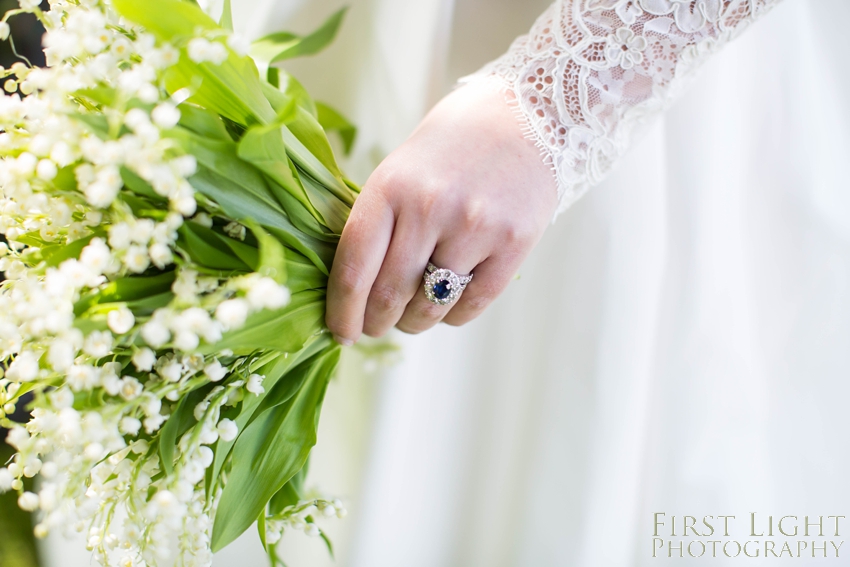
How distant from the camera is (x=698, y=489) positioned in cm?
72

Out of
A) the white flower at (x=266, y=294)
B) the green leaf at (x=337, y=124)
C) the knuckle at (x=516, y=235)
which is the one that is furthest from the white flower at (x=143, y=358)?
the green leaf at (x=337, y=124)

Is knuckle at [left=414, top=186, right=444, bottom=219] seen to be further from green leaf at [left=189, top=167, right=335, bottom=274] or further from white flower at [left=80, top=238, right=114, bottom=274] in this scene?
white flower at [left=80, top=238, right=114, bottom=274]

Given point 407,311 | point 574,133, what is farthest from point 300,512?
point 574,133

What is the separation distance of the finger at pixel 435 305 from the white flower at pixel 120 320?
0.85 ft

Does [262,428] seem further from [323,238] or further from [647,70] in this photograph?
[647,70]

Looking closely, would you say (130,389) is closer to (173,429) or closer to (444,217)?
(173,429)

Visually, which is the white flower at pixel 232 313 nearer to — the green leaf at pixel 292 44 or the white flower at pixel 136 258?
the white flower at pixel 136 258

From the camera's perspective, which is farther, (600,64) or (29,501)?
(600,64)

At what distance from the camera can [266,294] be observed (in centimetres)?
32

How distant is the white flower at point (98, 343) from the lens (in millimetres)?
342

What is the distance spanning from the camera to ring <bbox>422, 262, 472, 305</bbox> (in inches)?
20.3

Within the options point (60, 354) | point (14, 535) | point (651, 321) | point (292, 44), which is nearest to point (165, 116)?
point (60, 354)

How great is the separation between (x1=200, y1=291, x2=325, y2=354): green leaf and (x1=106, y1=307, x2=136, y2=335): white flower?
1.8 inches

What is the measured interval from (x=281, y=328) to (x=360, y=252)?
96mm
